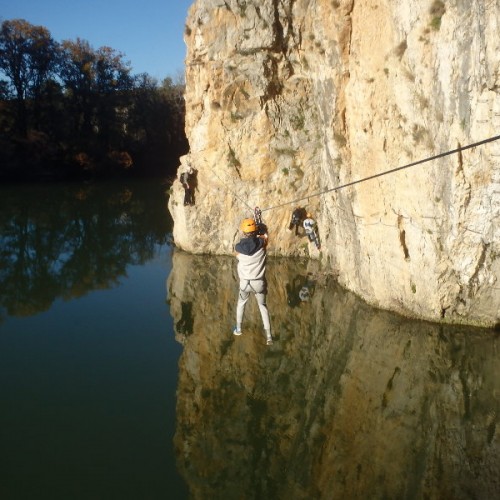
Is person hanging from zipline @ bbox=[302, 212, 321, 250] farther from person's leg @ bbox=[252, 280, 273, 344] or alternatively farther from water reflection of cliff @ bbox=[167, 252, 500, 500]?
person's leg @ bbox=[252, 280, 273, 344]

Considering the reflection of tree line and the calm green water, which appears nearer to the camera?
the calm green water

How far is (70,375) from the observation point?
340 inches

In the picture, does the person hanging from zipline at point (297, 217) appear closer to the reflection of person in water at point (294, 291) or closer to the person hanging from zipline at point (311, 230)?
the person hanging from zipline at point (311, 230)

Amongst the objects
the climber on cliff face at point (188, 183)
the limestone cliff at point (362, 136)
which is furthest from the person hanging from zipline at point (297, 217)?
the climber on cliff face at point (188, 183)

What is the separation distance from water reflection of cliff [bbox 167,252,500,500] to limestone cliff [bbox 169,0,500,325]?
1385 mm

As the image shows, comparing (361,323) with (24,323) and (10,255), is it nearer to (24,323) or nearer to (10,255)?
(24,323)

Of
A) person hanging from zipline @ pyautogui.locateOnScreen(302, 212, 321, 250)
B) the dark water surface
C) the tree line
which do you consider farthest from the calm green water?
the tree line

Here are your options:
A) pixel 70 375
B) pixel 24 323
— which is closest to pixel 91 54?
pixel 24 323

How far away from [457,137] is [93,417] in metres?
7.30

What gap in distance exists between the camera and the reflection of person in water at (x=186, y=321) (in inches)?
414

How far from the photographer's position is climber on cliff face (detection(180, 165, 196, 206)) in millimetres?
15828

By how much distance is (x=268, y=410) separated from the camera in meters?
7.34

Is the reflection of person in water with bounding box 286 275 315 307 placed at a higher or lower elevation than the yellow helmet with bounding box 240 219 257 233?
lower

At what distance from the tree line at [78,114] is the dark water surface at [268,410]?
32.9 metres
